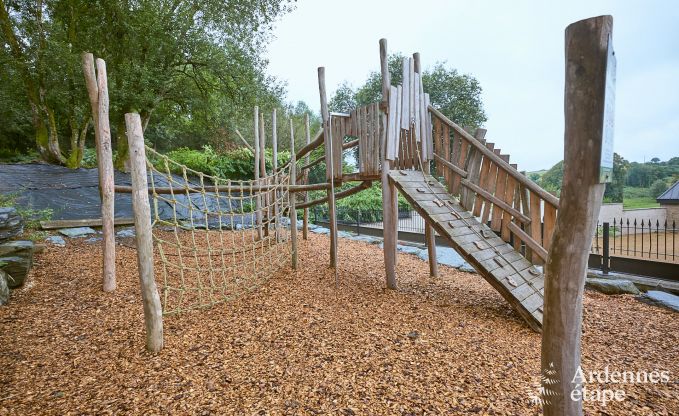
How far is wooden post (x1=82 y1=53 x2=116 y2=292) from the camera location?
3953 millimetres

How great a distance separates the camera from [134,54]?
759 centimetres

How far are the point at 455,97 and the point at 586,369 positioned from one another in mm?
14382

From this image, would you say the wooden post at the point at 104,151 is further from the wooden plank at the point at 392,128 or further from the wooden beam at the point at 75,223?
the wooden beam at the point at 75,223

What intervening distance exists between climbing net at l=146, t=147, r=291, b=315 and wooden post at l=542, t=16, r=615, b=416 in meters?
2.39

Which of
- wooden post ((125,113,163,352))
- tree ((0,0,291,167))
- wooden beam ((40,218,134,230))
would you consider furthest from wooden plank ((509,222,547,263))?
wooden beam ((40,218,134,230))

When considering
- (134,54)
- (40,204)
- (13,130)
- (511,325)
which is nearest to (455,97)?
(134,54)

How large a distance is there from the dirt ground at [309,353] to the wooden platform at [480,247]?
27 cm

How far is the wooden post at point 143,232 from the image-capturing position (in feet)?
8.42

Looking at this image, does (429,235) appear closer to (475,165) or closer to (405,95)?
(475,165)

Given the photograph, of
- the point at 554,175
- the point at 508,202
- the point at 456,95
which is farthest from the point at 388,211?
the point at 554,175

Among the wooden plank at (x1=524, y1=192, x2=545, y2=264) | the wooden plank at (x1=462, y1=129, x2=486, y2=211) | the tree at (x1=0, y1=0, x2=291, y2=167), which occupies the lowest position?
the wooden plank at (x1=524, y1=192, x2=545, y2=264)

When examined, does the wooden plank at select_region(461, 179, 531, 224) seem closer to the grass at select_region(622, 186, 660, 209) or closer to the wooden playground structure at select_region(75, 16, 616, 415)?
the wooden playground structure at select_region(75, 16, 616, 415)

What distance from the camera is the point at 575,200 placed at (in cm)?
130

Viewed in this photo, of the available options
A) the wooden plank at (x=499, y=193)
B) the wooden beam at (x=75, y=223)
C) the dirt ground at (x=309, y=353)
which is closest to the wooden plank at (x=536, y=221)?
the wooden plank at (x=499, y=193)
